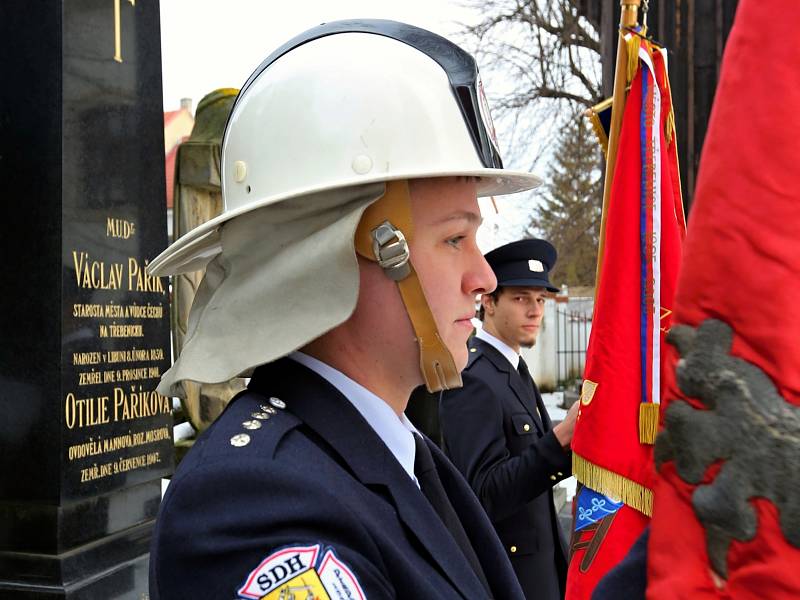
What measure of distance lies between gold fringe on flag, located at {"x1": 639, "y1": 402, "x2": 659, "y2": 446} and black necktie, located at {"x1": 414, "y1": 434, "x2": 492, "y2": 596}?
120cm

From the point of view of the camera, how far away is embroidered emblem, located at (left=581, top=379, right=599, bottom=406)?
2723 mm

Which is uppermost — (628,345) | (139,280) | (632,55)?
(632,55)

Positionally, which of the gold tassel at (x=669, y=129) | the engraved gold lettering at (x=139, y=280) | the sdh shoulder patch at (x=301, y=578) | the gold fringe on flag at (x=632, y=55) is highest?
the gold fringe on flag at (x=632, y=55)

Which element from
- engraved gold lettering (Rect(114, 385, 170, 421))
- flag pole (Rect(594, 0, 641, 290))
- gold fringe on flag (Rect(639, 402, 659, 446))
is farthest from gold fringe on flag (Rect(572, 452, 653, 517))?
engraved gold lettering (Rect(114, 385, 170, 421))

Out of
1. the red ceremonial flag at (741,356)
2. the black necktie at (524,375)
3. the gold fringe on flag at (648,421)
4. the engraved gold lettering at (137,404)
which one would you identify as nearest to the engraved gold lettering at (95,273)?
the engraved gold lettering at (137,404)

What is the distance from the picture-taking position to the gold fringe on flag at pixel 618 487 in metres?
2.55

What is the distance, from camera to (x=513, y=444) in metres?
3.32

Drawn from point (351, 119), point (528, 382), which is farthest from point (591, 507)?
point (351, 119)

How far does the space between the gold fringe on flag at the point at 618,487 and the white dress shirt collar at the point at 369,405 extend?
1392 millimetres

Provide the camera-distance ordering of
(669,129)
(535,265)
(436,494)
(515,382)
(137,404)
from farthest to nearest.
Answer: (137,404) → (535,265) → (515,382) → (669,129) → (436,494)

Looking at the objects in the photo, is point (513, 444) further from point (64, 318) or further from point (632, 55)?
point (64, 318)

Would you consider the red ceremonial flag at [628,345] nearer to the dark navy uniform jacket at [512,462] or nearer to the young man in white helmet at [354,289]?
the dark navy uniform jacket at [512,462]

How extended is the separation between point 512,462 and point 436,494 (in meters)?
1.67

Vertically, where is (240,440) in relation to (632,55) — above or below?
below
